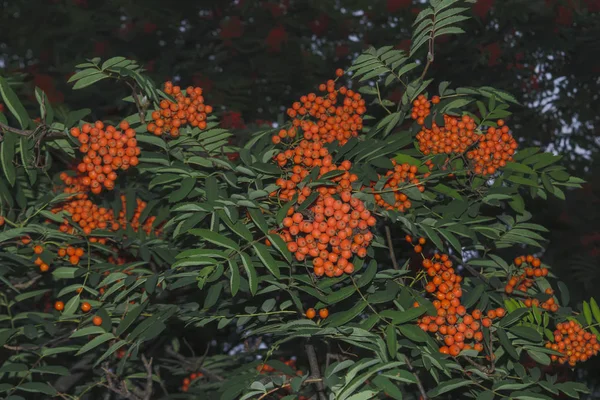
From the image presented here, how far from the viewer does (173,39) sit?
6.35 meters

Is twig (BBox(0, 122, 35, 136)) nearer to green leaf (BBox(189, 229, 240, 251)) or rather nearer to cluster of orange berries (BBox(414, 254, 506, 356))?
green leaf (BBox(189, 229, 240, 251))

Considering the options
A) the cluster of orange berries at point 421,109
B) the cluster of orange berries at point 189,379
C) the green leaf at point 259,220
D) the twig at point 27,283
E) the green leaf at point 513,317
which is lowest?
the cluster of orange berries at point 189,379

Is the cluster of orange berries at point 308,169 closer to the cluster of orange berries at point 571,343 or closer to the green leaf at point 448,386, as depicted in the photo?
the green leaf at point 448,386

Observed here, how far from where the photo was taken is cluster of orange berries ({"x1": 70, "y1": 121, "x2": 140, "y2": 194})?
263 cm

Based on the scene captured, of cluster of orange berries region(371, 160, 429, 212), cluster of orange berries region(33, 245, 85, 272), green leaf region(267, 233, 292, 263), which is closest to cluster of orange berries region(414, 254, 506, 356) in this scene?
cluster of orange berries region(371, 160, 429, 212)

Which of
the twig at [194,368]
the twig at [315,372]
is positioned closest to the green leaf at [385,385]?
the twig at [315,372]

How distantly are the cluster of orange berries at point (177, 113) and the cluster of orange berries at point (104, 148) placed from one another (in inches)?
4.8

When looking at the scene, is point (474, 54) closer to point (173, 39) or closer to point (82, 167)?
point (173, 39)

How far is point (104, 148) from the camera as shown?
104 inches

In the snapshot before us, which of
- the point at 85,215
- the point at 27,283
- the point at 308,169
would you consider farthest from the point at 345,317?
the point at 27,283

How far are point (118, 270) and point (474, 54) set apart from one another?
410cm

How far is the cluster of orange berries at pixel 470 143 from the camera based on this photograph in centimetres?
292

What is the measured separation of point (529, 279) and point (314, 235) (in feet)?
4.71

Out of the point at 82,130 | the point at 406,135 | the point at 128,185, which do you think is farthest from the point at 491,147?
the point at 128,185
